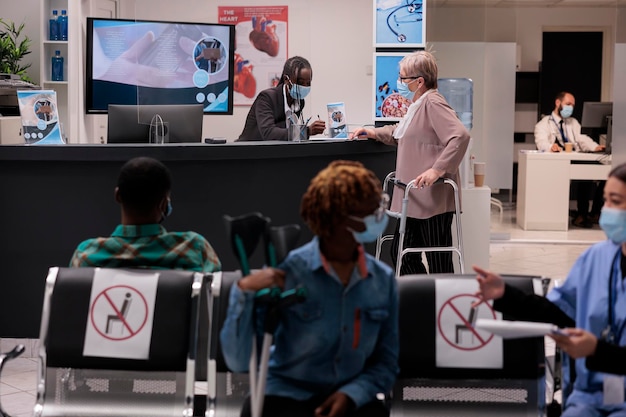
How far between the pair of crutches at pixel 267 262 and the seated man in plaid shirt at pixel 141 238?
0.69 m

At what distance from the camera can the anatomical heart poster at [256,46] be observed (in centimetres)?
635

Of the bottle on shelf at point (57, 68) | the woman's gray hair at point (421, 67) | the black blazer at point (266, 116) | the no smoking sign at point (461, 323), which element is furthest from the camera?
the bottle on shelf at point (57, 68)

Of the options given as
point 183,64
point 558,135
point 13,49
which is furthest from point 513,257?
point 13,49

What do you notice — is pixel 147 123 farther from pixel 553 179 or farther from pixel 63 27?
pixel 553 179

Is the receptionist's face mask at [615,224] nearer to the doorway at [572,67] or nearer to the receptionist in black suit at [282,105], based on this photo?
the receptionist in black suit at [282,105]

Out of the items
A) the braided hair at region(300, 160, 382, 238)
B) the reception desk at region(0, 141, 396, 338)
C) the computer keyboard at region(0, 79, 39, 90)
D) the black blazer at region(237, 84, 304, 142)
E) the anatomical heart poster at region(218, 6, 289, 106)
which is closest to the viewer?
the braided hair at region(300, 160, 382, 238)

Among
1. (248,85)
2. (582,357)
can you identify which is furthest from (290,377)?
(248,85)

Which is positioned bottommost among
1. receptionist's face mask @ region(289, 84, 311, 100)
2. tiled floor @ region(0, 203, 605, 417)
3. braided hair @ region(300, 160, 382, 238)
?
tiled floor @ region(0, 203, 605, 417)

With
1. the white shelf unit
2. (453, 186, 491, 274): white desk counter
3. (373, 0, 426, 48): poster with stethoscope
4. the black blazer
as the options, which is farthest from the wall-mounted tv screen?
the white shelf unit

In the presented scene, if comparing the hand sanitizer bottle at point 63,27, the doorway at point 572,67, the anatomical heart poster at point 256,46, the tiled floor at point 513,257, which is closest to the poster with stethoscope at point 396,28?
the anatomical heart poster at point 256,46

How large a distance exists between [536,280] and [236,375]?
90 centimetres

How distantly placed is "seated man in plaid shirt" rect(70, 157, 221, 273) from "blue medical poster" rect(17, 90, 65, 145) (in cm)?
218

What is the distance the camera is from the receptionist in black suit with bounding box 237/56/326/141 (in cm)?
547

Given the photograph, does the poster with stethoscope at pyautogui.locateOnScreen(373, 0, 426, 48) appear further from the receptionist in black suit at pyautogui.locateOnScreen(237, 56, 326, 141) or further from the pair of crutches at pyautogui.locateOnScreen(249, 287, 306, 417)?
the pair of crutches at pyautogui.locateOnScreen(249, 287, 306, 417)
